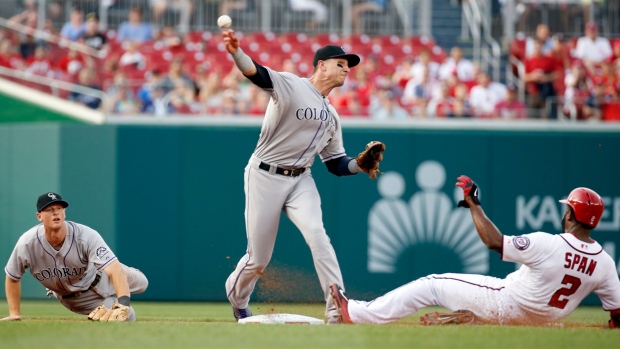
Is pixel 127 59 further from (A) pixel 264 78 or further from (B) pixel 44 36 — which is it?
(A) pixel 264 78

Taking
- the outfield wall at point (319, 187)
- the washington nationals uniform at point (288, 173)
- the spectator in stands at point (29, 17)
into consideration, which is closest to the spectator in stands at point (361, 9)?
the outfield wall at point (319, 187)

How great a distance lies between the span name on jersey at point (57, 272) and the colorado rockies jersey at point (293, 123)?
176cm

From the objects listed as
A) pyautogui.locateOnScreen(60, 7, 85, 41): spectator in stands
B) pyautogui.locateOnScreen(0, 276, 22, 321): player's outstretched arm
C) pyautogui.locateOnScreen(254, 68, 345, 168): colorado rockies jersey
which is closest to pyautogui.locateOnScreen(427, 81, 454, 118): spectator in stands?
pyautogui.locateOnScreen(254, 68, 345, 168): colorado rockies jersey

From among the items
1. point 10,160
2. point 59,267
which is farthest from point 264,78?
point 10,160

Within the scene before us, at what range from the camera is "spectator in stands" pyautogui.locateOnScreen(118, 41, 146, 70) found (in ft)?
47.7

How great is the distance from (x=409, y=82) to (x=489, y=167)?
2890 millimetres

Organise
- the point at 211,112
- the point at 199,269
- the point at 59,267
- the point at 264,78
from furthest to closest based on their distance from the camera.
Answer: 1. the point at 211,112
2. the point at 199,269
3. the point at 59,267
4. the point at 264,78

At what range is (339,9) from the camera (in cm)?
1570

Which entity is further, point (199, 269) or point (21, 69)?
point (21, 69)

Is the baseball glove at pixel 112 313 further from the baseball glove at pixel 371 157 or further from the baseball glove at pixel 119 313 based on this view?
the baseball glove at pixel 371 157

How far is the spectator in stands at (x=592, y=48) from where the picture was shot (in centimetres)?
1488

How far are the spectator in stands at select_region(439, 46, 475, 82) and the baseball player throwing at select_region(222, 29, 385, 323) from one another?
6.88m

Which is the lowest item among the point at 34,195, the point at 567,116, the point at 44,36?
the point at 34,195

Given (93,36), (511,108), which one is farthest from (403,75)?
(93,36)
